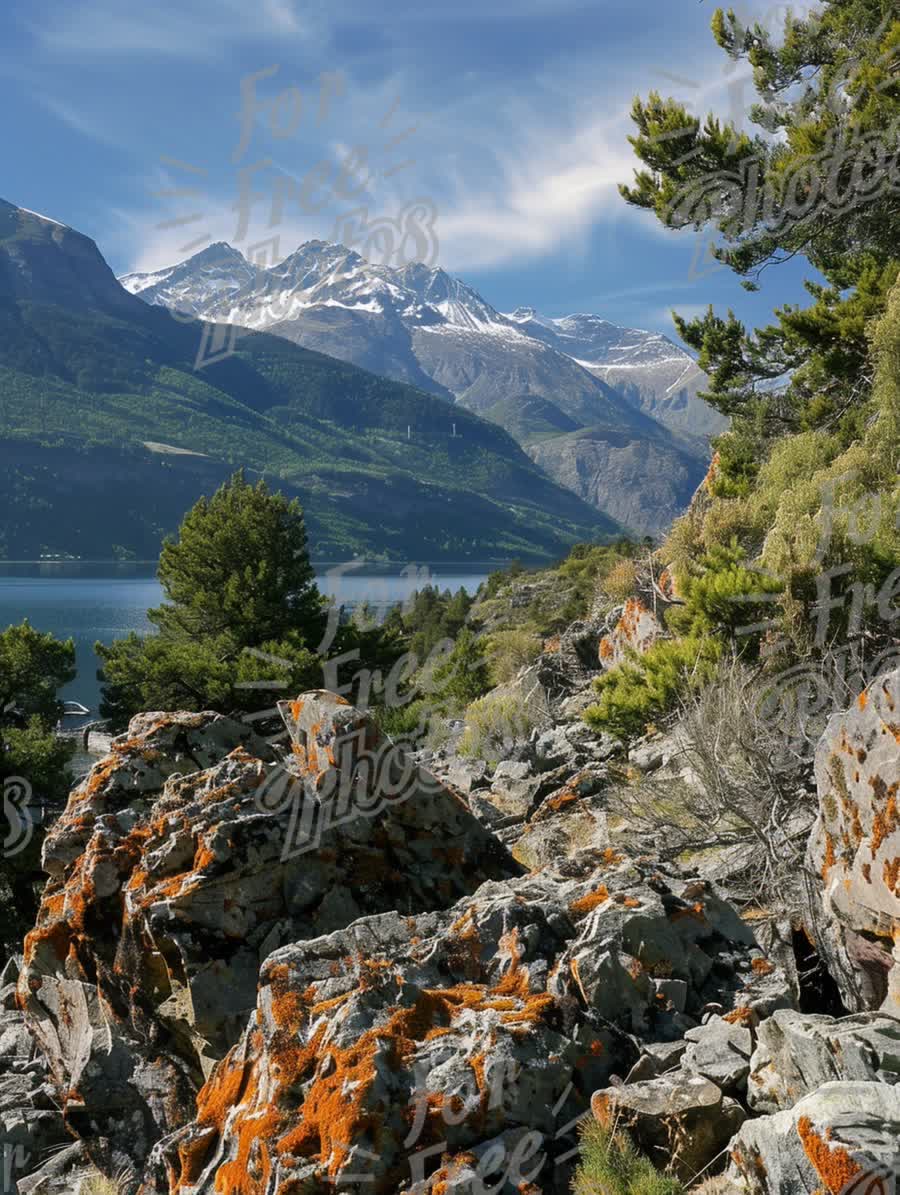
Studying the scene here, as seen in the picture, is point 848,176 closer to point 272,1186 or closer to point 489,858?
point 489,858

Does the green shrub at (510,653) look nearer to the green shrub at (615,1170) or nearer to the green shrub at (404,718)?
the green shrub at (404,718)

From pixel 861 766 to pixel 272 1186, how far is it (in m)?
3.26

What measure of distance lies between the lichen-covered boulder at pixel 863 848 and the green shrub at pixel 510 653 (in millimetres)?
25566

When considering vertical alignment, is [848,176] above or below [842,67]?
below

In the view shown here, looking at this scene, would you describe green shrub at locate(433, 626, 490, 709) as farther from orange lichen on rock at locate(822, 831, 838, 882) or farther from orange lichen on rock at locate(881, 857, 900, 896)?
orange lichen on rock at locate(881, 857, 900, 896)

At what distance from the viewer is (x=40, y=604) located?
108938mm

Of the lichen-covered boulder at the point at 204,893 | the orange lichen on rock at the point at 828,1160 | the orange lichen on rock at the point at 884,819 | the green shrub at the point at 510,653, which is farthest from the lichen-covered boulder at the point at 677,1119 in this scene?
the green shrub at the point at 510,653

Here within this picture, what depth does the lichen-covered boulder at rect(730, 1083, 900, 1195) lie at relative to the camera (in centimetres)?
254

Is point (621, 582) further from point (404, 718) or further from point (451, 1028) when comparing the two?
point (451, 1028)

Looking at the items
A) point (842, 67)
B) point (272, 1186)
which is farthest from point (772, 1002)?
point (842, 67)

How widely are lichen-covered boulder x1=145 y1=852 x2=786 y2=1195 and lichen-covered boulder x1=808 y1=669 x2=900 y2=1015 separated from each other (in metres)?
0.48

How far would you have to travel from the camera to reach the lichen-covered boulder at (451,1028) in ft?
11.4

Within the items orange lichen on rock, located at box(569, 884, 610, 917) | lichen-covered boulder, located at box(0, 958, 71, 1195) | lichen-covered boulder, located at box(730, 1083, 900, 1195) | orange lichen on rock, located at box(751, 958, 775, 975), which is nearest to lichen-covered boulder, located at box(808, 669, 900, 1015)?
orange lichen on rock, located at box(751, 958, 775, 975)

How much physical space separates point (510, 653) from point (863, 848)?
29.7 meters
